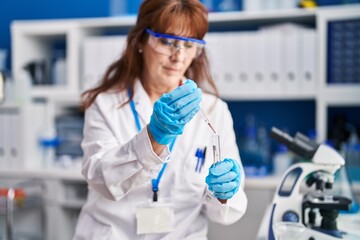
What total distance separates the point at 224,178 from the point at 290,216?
0.33 meters

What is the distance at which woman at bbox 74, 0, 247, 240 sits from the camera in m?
1.40

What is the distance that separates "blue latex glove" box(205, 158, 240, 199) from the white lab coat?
0.17 metres

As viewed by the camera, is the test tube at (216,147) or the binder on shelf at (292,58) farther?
the binder on shelf at (292,58)

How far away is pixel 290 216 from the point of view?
1.43 meters

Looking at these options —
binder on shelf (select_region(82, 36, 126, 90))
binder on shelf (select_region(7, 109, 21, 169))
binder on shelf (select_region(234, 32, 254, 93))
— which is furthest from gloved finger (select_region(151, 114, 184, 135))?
binder on shelf (select_region(7, 109, 21, 169))

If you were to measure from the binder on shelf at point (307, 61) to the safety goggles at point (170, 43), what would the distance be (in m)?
1.28

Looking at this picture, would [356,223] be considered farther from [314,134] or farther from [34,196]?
[34,196]

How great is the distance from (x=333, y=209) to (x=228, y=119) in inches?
18.5

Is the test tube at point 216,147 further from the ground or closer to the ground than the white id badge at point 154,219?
further from the ground

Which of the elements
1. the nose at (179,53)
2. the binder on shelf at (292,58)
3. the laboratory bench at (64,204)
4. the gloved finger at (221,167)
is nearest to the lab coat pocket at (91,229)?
the gloved finger at (221,167)

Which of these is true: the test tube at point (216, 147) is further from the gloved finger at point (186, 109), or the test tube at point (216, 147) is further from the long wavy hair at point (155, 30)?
the long wavy hair at point (155, 30)

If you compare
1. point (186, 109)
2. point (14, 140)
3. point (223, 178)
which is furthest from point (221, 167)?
point (14, 140)

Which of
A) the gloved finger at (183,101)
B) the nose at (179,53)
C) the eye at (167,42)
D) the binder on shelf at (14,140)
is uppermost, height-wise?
the eye at (167,42)

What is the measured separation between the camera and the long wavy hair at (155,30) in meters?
1.48
